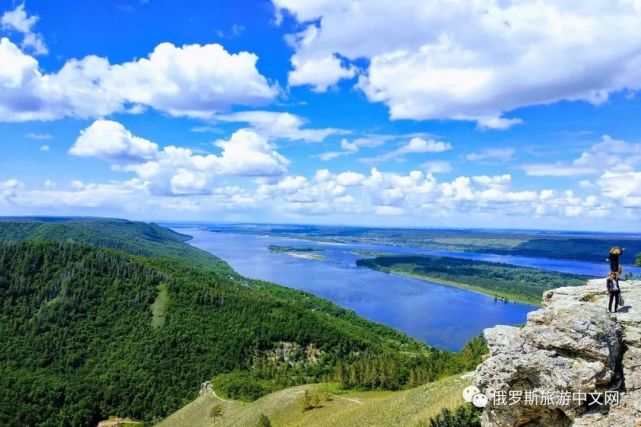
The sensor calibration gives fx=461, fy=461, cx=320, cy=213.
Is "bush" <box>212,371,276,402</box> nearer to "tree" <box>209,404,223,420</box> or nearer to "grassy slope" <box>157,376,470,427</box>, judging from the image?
"grassy slope" <box>157,376,470,427</box>

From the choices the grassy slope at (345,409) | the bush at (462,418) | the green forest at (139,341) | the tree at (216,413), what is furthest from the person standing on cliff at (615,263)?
the tree at (216,413)

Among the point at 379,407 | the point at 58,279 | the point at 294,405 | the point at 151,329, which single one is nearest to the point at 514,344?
the point at 379,407

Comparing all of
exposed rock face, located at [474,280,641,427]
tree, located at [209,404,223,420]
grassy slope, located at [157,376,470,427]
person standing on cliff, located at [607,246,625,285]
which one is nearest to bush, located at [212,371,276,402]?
grassy slope, located at [157,376,470,427]

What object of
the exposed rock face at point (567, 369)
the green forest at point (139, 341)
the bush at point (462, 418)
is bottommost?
the green forest at point (139, 341)

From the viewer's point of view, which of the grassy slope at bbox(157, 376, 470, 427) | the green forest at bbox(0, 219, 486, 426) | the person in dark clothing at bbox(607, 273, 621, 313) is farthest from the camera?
the green forest at bbox(0, 219, 486, 426)

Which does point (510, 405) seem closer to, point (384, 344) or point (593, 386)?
point (593, 386)

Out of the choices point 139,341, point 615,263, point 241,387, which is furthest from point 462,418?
point 139,341

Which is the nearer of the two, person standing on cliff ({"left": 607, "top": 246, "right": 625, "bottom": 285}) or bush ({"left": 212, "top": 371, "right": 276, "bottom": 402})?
person standing on cliff ({"left": 607, "top": 246, "right": 625, "bottom": 285})

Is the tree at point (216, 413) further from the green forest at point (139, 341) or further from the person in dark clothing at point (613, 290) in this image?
the person in dark clothing at point (613, 290)
